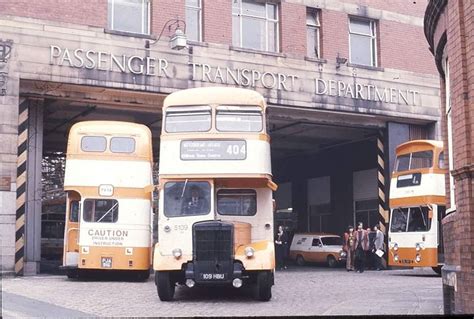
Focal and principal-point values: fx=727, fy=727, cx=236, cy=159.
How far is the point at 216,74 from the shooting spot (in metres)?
24.0

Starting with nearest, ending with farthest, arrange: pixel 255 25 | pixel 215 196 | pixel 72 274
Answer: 1. pixel 215 196
2. pixel 72 274
3. pixel 255 25

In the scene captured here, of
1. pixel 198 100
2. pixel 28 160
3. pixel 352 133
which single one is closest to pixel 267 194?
pixel 198 100

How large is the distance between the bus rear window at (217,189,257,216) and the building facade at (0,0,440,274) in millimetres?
7721

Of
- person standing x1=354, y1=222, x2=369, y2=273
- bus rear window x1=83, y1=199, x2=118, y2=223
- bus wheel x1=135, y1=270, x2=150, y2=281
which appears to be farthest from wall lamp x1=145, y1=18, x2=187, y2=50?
person standing x1=354, y1=222, x2=369, y2=273

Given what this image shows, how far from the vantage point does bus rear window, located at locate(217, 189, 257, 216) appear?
15.4 meters

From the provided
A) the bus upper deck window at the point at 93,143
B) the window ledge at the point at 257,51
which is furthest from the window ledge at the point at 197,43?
the bus upper deck window at the point at 93,143

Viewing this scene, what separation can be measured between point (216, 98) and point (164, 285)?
416cm

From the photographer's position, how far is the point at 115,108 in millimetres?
23891

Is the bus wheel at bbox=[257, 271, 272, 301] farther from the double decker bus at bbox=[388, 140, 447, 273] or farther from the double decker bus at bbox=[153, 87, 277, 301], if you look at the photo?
the double decker bus at bbox=[388, 140, 447, 273]

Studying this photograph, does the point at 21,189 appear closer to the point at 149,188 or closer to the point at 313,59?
the point at 149,188

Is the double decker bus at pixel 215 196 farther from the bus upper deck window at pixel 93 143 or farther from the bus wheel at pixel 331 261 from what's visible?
the bus wheel at pixel 331 261

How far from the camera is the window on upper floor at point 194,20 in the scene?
80.3 feet

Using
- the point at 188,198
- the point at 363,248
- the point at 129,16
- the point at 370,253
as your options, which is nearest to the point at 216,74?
the point at 129,16

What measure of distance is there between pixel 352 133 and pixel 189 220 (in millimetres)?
17019
